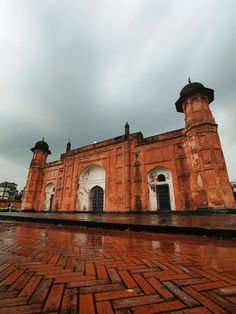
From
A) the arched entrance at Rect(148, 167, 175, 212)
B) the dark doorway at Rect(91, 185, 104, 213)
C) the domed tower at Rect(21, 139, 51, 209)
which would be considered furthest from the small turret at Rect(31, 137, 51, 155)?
the arched entrance at Rect(148, 167, 175, 212)

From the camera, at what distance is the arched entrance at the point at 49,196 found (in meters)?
23.1

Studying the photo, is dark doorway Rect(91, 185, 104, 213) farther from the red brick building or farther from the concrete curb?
the concrete curb

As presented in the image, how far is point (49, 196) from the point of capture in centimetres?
2342

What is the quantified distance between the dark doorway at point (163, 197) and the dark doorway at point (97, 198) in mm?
7065

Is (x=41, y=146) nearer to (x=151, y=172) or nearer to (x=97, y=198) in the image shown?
(x=97, y=198)

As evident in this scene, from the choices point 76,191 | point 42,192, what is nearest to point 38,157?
point 42,192

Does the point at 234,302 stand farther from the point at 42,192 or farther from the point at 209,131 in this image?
the point at 42,192

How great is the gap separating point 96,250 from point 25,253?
3.40 feet

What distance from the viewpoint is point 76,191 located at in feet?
64.6

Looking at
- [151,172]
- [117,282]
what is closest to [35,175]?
[151,172]

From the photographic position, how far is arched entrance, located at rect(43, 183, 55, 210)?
23.1 m

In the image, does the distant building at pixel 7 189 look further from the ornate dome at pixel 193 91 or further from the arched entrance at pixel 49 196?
the ornate dome at pixel 193 91

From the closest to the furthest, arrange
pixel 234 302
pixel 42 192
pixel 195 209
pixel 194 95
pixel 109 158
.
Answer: pixel 234 302
pixel 195 209
pixel 194 95
pixel 109 158
pixel 42 192

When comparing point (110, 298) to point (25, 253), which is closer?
point (110, 298)
